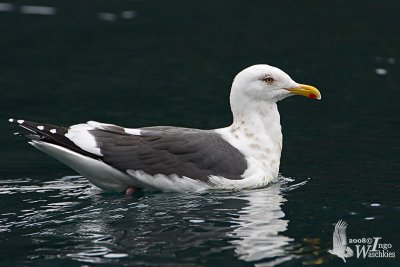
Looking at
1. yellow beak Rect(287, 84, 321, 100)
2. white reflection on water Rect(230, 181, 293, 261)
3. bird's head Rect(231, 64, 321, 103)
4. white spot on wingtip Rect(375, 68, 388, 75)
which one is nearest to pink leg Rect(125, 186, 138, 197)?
white reflection on water Rect(230, 181, 293, 261)

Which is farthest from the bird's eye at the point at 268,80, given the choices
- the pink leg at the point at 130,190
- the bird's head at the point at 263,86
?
the pink leg at the point at 130,190

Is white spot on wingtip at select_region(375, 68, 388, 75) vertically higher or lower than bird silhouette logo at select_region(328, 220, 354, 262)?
higher

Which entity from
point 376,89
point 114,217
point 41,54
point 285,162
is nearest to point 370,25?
point 376,89

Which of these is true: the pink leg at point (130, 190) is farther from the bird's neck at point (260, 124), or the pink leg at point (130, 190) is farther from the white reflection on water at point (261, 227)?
the bird's neck at point (260, 124)

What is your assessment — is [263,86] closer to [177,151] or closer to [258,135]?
[258,135]

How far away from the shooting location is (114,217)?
1126cm

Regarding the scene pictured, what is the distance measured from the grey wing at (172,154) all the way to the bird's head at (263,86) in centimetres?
79

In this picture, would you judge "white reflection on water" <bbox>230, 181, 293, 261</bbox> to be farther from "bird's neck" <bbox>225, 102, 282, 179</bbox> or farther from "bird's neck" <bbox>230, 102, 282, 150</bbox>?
"bird's neck" <bbox>230, 102, 282, 150</bbox>

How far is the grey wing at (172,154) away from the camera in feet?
39.0

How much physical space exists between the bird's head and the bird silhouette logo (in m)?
2.32

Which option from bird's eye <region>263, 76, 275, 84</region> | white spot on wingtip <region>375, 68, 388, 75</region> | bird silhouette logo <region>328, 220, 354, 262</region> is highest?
bird's eye <region>263, 76, 275, 84</region>

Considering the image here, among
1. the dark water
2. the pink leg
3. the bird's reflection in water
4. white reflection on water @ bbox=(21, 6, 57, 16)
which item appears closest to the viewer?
the bird's reflection in water

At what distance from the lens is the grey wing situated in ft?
39.0

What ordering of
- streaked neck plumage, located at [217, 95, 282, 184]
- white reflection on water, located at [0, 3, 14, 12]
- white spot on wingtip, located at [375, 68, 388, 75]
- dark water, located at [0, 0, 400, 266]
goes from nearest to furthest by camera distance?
dark water, located at [0, 0, 400, 266], streaked neck plumage, located at [217, 95, 282, 184], white spot on wingtip, located at [375, 68, 388, 75], white reflection on water, located at [0, 3, 14, 12]
